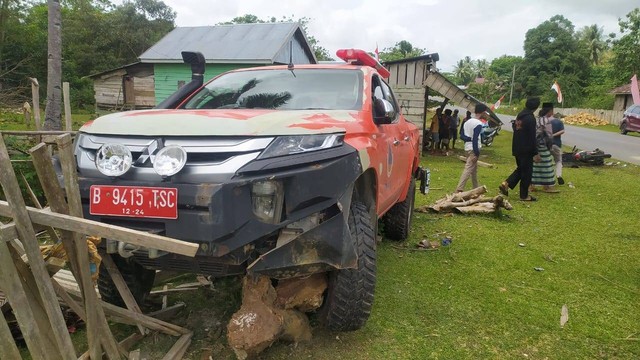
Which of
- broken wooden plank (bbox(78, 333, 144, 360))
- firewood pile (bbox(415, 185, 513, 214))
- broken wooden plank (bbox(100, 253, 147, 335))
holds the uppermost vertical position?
broken wooden plank (bbox(100, 253, 147, 335))

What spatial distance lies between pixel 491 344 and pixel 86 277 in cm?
239

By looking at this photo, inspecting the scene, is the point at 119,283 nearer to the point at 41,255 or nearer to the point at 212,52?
the point at 41,255

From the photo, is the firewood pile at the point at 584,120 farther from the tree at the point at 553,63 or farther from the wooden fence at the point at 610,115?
the tree at the point at 553,63

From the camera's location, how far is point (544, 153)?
8047mm

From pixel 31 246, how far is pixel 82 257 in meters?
0.24

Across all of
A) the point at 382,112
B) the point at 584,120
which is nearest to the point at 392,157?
the point at 382,112

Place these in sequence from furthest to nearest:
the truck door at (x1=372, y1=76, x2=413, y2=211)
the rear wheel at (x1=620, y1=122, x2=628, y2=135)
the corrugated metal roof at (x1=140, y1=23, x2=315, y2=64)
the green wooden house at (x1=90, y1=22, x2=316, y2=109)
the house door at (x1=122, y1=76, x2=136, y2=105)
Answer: the rear wheel at (x1=620, y1=122, x2=628, y2=135), the house door at (x1=122, y1=76, x2=136, y2=105), the green wooden house at (x1=90, y1=22, x2=316, y2=109), the corrugated metal roof at (x1=140, y1=23, x2=315, y2=64), the truck door at (x1=372, y1=76, x2=413, y2=211)

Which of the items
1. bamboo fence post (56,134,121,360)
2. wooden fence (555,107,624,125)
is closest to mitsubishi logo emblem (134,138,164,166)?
bamboo fence post (56,134,121,360)

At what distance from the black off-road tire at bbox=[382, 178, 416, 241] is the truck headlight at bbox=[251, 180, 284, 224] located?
2.77m

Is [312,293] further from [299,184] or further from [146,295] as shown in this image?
[146,295]

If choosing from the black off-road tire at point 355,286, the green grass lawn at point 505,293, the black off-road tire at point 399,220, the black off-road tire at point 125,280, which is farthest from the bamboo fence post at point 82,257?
the black off-road tire at point 399,220

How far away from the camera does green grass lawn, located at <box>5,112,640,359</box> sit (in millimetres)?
2777

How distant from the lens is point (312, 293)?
2660mm

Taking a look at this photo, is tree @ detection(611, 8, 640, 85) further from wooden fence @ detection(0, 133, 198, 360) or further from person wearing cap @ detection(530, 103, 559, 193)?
wooden fence @ detection(0, 133, 198, 360)
